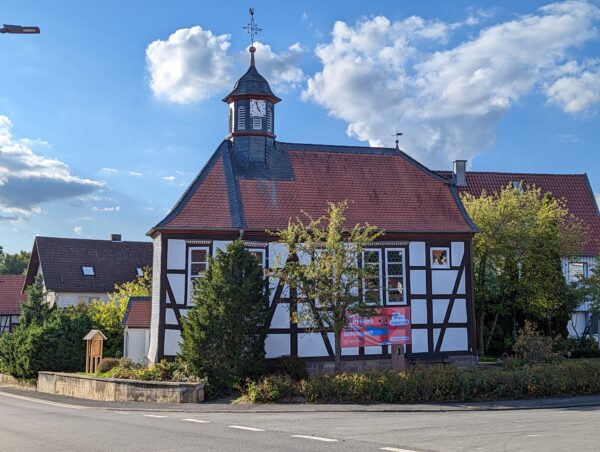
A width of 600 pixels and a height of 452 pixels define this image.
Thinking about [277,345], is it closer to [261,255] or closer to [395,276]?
[261,255]

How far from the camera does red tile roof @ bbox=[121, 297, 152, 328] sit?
30641 millimetres

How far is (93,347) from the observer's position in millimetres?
31609

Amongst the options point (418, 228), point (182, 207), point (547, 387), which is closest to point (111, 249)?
point (182, 207)

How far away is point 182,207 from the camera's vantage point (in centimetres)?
2809

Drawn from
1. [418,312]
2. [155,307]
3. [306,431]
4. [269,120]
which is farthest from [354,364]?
[306,431]

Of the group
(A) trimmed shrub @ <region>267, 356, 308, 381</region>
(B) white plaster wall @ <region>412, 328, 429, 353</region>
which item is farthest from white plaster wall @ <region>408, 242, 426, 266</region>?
(A) trimmed shrub @ <region>267, 356, 308, 381</region>

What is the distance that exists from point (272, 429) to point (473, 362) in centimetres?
1599

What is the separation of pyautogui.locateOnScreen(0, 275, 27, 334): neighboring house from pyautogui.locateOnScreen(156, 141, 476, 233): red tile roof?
1225 inches

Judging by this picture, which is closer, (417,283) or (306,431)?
(306,431)

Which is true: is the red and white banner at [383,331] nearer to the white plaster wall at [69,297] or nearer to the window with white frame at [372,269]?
the window with white frame at [372,269]

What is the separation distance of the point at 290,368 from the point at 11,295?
39386 millimetres

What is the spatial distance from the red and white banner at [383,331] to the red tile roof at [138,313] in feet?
29.7

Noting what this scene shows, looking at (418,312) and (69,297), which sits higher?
(69,297)

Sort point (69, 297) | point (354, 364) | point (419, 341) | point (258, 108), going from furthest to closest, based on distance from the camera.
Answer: point (69, 297) < point (258, 108) < point (419, 341) < point (354, 364)
